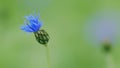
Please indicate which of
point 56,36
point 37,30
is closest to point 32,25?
point 37,30

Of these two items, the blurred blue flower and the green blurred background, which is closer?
the blurred blue flower

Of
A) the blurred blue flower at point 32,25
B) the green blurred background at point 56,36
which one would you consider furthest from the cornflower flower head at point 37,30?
the green blurred background at point 56,36

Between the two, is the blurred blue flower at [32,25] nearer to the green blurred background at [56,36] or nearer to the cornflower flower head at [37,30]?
the cornflower flower head at [37,30]

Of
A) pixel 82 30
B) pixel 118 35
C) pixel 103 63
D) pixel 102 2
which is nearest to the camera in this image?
pixel 103 63

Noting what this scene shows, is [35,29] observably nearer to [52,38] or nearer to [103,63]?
[103,63]

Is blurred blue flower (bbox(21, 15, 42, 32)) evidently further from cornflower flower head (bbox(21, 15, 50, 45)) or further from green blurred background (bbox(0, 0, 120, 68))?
green blurred background (bbox(0, 0, 120, 68))

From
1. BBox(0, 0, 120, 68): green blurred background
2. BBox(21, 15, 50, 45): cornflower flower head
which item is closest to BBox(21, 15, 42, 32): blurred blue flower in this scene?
BBox(21, 15, 50, 45): cornflower flower head

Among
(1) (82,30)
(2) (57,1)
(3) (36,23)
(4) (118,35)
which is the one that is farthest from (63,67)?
(2) (57,1)

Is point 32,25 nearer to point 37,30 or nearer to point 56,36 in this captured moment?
point 37,30

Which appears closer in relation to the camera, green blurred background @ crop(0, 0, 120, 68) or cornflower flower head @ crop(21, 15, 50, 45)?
cornflower flower head @ crop(21, 15, 50, 45)
